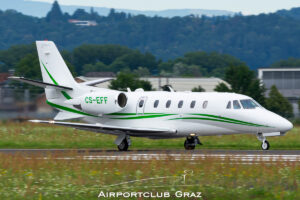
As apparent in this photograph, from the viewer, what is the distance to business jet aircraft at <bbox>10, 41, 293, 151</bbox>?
1096 inches

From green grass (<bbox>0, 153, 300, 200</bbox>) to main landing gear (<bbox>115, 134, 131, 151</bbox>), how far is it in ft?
28.6

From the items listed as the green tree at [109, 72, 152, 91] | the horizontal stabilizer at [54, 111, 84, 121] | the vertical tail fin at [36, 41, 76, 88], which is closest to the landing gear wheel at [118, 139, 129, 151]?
the horizontal stabilizer at [54, 111, 84, 121]

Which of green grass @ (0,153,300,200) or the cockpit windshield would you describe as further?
the cockpit windshield

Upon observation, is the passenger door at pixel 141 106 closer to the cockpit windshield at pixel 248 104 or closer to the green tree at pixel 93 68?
the cockpit windshield at pixel 248 104

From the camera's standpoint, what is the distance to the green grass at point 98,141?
32.1 meters

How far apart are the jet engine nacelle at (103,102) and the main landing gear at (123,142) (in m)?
1.34

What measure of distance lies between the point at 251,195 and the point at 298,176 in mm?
2710

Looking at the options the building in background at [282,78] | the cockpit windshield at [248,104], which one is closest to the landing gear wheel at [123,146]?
the cockpit windshield at [248,104]

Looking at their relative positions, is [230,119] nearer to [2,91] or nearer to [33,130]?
[33,130]

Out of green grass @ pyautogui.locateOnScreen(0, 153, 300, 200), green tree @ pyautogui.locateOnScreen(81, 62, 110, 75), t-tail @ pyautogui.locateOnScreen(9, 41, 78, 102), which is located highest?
green tree @ pyautogui.locateOnScreen(81, 62, 110, 75)

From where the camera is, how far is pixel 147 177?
17.1m

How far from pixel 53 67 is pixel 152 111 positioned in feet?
18.2

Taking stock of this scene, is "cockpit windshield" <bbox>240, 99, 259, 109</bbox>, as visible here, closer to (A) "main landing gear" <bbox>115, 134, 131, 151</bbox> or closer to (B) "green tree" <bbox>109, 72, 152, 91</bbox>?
(A) "main landing gear" <bbox>115, 134, 131, 151</bbox>

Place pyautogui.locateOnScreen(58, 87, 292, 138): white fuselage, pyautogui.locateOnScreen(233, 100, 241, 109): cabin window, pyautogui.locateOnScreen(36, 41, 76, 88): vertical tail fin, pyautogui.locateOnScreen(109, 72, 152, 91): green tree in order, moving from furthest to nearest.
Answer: pyautogui.locateOnScreen(109, 72, 152, 91): green tree → pyautogui.locateOnScreen(36, 41, 76, 88): vertical tail fin → pyautogui.locateOnScreen(233, 100, 241, 109): cabin window → pyautogui.locateOnScreen(58, 87, 292, 138): white fuselage
